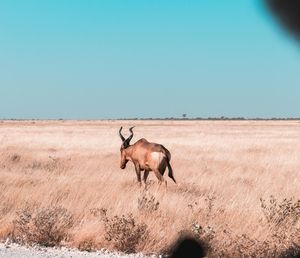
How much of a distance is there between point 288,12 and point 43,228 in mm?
6001

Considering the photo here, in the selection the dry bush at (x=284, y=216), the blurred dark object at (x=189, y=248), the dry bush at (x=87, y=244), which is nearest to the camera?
the blurred dark object at (x=189, y=248)

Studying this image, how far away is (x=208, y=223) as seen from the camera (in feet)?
26.2

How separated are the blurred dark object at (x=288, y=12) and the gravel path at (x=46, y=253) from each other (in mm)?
4831

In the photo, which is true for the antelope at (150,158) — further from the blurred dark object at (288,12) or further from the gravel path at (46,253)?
the blurred dark object at (288,12)

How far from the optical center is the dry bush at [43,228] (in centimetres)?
729

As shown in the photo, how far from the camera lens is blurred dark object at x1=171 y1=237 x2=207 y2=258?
6571mm

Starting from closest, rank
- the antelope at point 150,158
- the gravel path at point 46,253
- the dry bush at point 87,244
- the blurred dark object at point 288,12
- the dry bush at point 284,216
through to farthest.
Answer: the blurred dark object at point 288,12 < the gravel path at point 46,253 < the dry bush at point 87,244 < the dry bush at point 284,216 < the antelope at point 150,158

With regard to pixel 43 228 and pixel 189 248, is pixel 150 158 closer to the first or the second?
pixel 43 228

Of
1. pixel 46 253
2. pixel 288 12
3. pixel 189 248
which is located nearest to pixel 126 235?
pixel 189 248

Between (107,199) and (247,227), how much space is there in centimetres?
304

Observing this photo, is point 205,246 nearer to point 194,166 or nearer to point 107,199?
point 107,199

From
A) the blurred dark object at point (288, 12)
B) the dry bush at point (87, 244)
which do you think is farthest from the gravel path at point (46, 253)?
the blurred dark object at point (288, 12)

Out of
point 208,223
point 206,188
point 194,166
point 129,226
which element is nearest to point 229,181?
point 206,188

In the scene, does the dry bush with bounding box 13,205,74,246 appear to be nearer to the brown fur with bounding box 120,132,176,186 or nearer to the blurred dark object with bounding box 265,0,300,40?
the brown fur with bounding box 120,132,176,186
